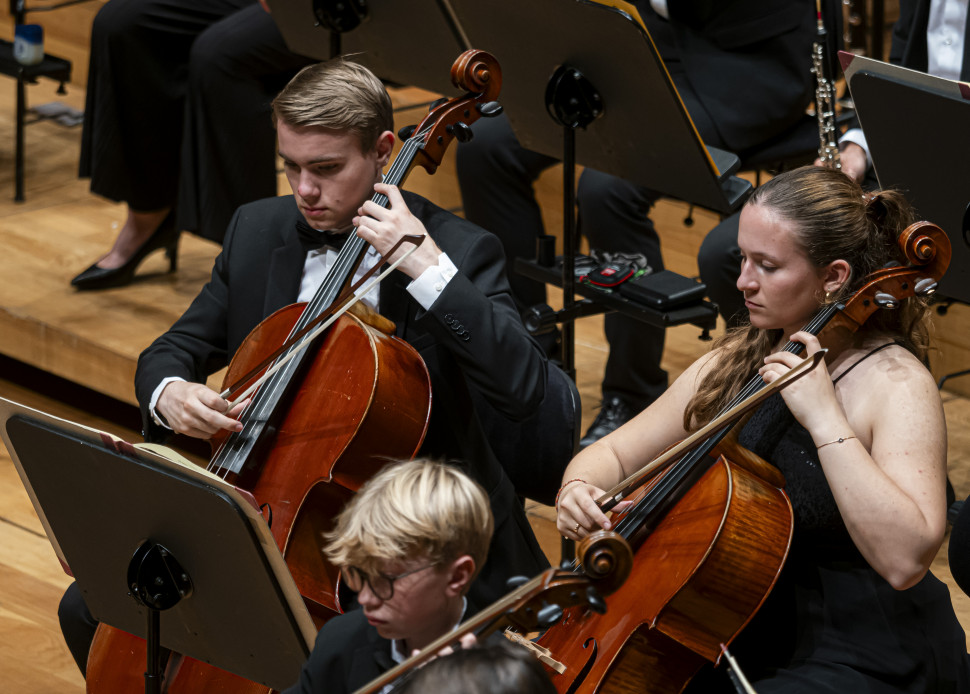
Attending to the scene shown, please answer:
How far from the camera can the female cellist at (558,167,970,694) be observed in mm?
1745

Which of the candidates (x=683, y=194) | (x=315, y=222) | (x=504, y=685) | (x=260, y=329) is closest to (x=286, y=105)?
(x=315, y=222)

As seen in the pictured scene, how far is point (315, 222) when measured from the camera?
217 cm

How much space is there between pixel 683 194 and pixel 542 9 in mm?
467

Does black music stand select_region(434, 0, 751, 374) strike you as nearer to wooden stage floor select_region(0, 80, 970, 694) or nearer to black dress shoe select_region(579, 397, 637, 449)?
black dress shoe select_region(579, 397, 637, 449)

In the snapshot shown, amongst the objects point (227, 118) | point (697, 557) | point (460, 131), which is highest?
point (460, 131)

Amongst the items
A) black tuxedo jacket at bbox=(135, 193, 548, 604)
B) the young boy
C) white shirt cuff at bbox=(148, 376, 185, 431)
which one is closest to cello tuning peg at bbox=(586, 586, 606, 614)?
the young boy

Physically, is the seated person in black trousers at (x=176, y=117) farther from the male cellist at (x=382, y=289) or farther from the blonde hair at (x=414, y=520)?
the blonde hair at (x=414, y=520)

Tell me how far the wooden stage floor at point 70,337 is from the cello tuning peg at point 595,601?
4.54ft

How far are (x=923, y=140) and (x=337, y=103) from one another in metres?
1.02

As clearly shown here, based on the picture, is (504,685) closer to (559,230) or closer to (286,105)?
(286,105)

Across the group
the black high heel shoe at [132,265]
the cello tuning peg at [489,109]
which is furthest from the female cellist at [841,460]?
the black high heel shoe at [132,265]

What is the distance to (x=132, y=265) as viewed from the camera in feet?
12.1

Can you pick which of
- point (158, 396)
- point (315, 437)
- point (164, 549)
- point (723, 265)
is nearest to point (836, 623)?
point (315, 437)

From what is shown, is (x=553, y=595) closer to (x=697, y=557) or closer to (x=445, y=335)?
(x=697, y=557)
